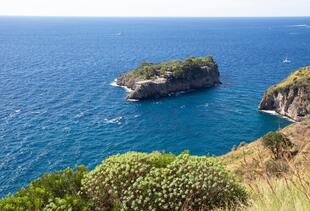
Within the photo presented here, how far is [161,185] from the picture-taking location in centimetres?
1625

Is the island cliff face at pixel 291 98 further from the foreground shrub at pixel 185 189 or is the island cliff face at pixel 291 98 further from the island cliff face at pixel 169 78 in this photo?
the foreground shrub at pixel 185 189

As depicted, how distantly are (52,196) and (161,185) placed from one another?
223 inches

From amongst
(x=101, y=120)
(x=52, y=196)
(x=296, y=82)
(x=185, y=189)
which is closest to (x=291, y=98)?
(x=296, y=82)

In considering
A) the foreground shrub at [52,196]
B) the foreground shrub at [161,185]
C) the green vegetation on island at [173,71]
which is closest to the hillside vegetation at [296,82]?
the green vegetation on island at [173,71]

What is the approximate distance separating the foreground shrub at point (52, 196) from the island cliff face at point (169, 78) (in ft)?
275

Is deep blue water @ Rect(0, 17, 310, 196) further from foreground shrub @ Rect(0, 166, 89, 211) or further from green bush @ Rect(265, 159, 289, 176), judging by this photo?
green bush @ Rect(265, 159, 289, 176)

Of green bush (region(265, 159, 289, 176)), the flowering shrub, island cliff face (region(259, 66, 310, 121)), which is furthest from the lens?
island cliff face (region(259, 66, 310, 121))

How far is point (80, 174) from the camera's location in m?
20.5

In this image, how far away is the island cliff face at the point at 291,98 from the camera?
285 feet

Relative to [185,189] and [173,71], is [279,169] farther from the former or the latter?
[173,71]

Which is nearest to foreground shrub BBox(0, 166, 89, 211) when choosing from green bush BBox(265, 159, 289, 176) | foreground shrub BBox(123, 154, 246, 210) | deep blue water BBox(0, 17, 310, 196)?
foreground shrub BBox(123, 154, 246, 210)

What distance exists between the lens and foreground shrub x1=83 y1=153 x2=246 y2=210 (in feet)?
51.0

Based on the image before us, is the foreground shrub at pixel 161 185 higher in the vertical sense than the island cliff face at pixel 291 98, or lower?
higher

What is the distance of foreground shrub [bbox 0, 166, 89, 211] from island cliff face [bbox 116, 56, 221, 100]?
83.8 metres
